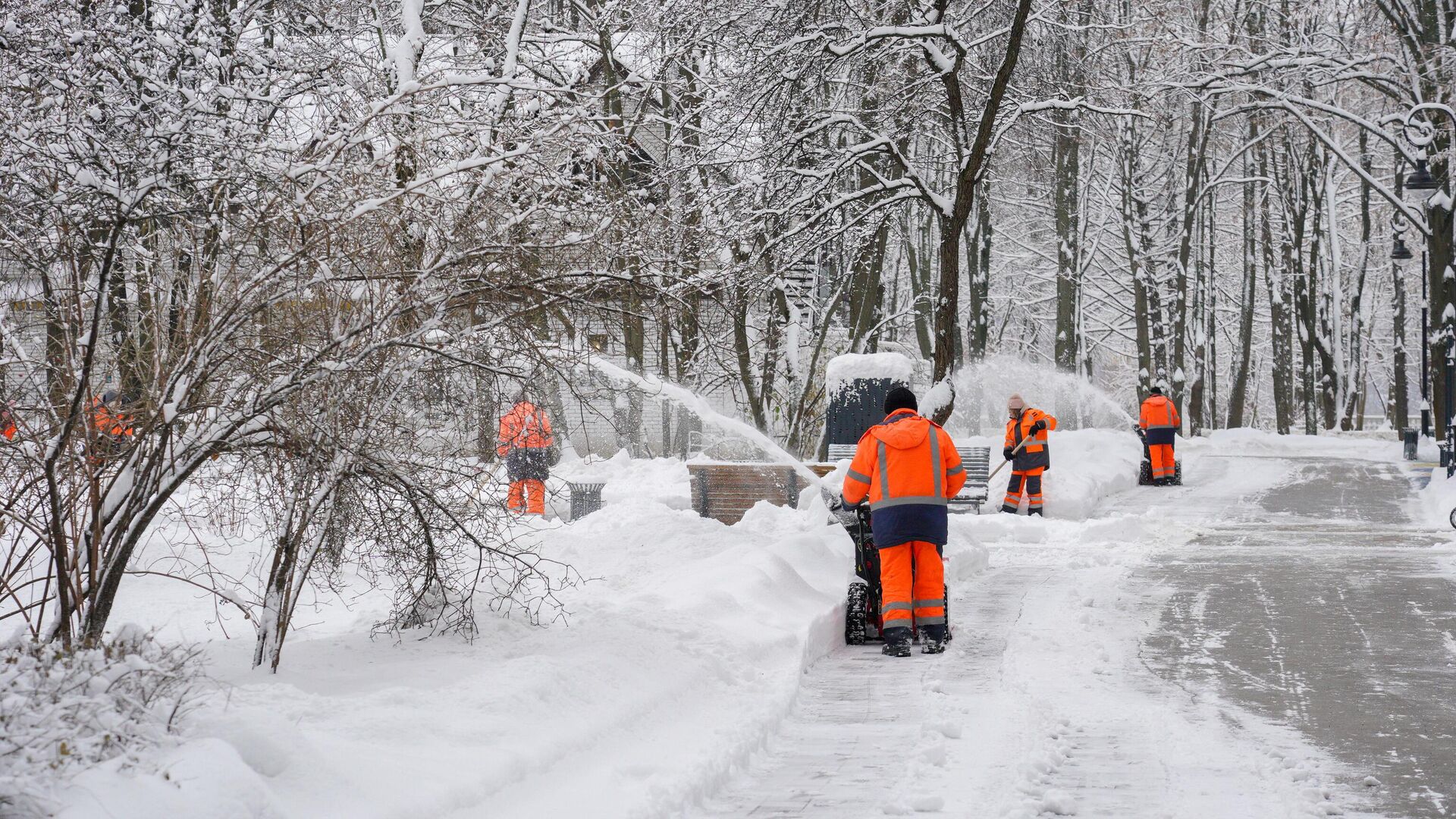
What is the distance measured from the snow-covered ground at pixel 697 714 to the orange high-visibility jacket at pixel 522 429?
3.34 feet

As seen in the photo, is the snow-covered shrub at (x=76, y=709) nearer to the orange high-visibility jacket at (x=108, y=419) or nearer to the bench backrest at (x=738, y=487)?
the orange high-visibility jacket at (x=108, y=419)

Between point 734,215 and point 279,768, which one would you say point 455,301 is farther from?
point 734,215

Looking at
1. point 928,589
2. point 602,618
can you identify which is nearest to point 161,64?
point 602,618

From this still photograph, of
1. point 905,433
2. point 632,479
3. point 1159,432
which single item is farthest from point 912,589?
point 1159,432

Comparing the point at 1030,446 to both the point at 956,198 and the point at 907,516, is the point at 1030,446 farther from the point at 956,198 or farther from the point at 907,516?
the point at 907,516

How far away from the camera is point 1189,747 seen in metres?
6.50

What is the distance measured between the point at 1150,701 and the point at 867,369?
11.6m

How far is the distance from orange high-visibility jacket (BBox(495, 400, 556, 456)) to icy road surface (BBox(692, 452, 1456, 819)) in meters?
2.04

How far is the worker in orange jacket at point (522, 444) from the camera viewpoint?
754 centimetres

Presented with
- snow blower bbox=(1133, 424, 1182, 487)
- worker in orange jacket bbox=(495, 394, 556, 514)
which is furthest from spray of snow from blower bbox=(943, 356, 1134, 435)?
worker in orange jacket bbox=(495, 394, 556, 514)

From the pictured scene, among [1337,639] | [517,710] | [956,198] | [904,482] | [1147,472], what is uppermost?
[956,198]

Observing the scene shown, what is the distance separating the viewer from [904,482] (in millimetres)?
9117

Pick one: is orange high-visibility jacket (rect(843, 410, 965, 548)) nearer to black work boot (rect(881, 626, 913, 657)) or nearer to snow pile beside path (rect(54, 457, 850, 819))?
black work boot (rect(881, 626, 913, 657))

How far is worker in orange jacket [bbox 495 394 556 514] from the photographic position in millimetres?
7535
